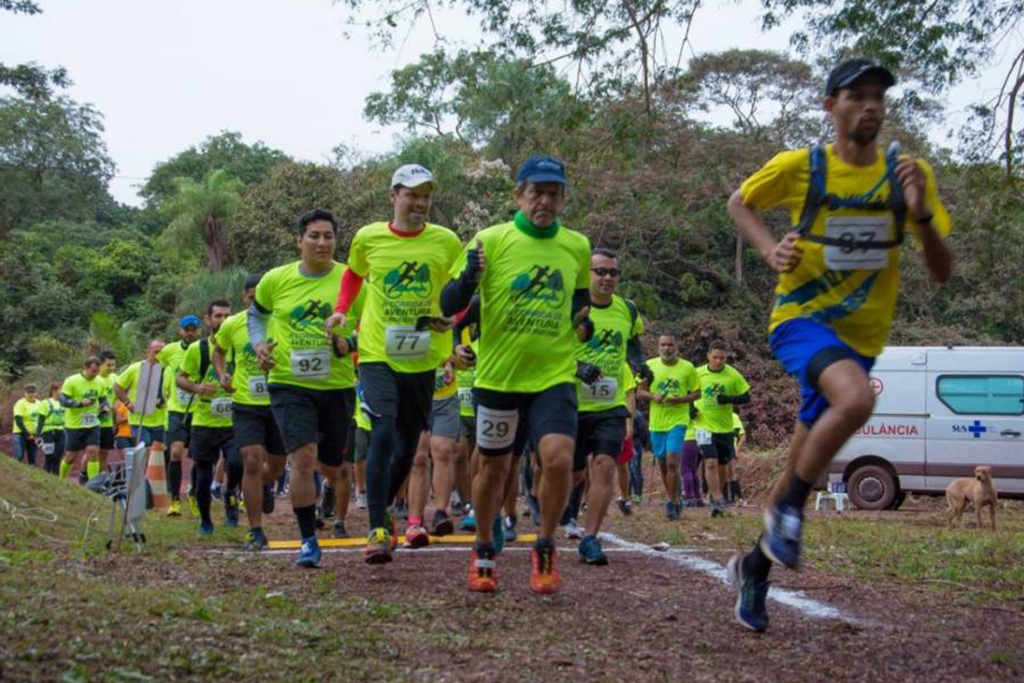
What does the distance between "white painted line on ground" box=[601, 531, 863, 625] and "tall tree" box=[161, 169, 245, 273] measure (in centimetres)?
3476

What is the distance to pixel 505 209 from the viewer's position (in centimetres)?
3588

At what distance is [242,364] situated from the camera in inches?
440

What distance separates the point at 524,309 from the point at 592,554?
8.61 ft

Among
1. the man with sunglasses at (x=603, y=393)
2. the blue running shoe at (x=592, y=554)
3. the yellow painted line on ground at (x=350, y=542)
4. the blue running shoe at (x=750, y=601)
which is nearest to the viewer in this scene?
the blue running shoe at (x=750, y=601)

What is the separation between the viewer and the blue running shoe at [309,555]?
27.9 feet

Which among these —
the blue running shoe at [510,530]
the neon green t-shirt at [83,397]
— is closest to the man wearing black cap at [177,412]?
the blue running shoe at [510,530]

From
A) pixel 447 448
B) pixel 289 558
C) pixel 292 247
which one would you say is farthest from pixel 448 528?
pixel 292 247

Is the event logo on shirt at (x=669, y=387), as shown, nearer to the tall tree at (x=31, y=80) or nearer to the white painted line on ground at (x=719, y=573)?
the white painted line on ground at (x=719, y=573)

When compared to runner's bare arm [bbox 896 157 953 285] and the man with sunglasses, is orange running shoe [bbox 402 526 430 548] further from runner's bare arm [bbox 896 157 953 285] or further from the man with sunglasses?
runner's bare arm [bbox 896 157 953 285]

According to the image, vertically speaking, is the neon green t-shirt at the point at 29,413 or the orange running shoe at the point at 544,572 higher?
the neon green t-shirt at the point at 29,413

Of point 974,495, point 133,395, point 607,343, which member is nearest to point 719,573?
point 607,343

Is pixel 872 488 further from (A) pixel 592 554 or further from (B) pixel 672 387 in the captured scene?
(A) pixel 592 554

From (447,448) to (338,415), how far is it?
1671mm

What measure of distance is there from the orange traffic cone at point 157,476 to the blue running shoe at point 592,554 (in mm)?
6249
